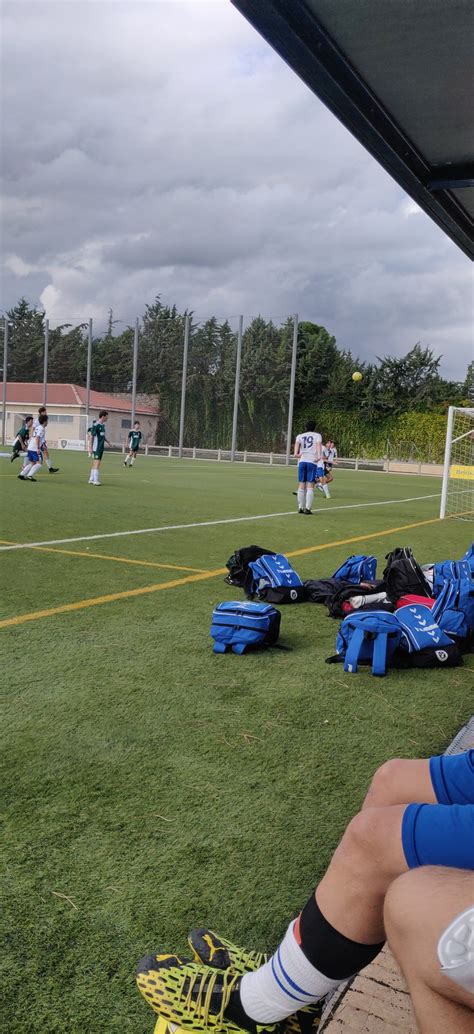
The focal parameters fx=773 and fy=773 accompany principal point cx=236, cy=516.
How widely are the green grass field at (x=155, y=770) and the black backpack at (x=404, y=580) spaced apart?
1.95 feet

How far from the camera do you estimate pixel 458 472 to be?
51.9ft

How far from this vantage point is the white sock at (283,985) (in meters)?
1.70

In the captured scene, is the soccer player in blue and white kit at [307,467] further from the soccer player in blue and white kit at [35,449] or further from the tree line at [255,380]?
the tree line at [255,380]

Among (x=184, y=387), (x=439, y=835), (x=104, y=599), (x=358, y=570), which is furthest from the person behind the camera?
(x=184, y=387)

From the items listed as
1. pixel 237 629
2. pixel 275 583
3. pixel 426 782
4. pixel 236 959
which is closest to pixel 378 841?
pixel 426 782

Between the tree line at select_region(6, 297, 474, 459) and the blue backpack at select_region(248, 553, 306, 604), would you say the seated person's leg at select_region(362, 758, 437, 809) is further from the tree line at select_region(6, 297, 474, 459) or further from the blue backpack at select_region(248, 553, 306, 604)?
the tree line at select_region(6, 297, 474, 459)

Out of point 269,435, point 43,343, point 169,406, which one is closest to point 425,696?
point 269,435

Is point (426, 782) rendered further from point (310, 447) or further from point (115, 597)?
point (310, 447)

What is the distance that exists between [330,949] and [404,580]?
458cm

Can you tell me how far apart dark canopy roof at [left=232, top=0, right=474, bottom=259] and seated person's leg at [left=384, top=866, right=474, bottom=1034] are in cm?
246

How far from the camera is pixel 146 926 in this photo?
218cm

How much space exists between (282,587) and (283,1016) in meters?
4.73

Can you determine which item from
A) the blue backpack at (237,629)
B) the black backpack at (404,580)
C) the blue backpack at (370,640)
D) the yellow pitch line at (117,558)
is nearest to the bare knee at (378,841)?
the blue backpack at (370,640)

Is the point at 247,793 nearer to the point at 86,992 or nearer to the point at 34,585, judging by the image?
the point at 86,992
